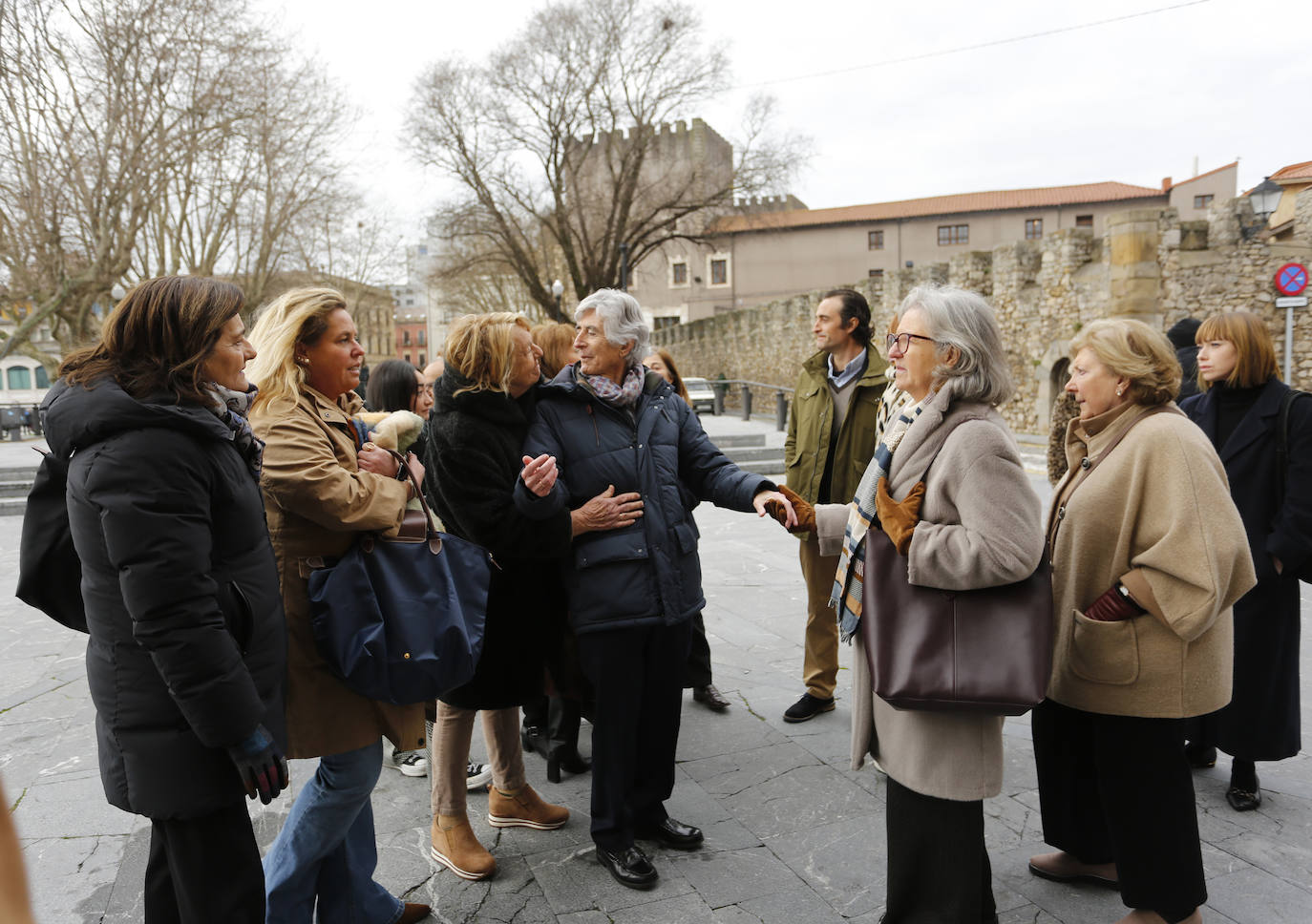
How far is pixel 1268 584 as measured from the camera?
322 centimetres

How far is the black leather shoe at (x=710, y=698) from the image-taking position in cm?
419

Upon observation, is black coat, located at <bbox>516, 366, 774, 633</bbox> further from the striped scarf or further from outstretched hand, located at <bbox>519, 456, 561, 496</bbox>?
the striped scarf

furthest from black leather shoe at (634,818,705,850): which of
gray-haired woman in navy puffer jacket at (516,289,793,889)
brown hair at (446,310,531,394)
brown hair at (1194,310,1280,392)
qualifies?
brown hair at (1194,310,1280,392)

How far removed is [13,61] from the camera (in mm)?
14820

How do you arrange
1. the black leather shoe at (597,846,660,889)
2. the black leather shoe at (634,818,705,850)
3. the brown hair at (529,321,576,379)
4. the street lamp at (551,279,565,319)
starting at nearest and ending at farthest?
the black leather shoe at (597,846,660,889), the black leather shoe at (634,818,705,850), the brown hair at (529,321,576,379), the street lamp at (551,279,565,319)

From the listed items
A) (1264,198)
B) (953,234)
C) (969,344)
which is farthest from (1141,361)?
(953,234)

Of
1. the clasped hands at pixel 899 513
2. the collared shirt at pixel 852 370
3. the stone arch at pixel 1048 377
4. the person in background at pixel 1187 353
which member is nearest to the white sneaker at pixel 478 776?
the clasped hands at pixel 899 513

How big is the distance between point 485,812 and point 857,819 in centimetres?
139

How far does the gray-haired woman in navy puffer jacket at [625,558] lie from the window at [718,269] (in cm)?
4665

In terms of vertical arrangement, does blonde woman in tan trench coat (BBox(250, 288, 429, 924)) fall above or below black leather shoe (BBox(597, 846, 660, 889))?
above

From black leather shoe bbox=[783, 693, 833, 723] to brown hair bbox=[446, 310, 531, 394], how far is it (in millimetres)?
2171

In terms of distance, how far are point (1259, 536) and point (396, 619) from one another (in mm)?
3161

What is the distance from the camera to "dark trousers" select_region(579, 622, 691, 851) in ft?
9.11

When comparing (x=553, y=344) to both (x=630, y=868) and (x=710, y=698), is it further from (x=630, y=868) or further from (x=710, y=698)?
(x=630, y=868)
